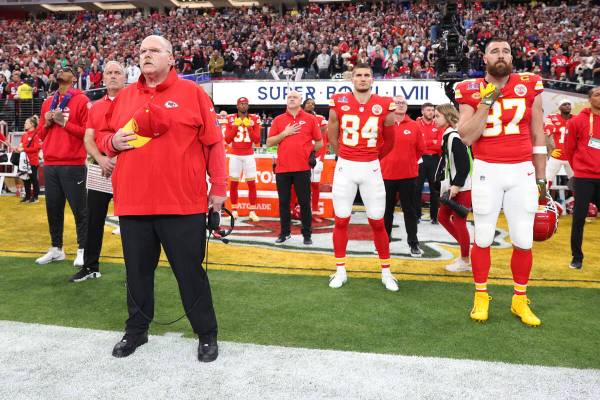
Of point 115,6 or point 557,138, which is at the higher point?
point 115,6

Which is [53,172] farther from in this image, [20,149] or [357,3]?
[357,3]

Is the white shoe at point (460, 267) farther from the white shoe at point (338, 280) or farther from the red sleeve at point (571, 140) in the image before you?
the red sleeve at point (571, 140)

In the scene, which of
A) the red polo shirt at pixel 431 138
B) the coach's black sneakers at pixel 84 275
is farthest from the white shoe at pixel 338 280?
the red polo shirt at pixel 431 138

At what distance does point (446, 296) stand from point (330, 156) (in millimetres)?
5843

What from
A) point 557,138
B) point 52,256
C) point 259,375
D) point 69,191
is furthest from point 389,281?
point 557,138

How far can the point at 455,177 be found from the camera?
569 centimetres

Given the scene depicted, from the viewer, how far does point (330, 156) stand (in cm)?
1044

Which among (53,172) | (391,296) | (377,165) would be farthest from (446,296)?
(53,172)

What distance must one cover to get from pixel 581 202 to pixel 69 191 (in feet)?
17.5

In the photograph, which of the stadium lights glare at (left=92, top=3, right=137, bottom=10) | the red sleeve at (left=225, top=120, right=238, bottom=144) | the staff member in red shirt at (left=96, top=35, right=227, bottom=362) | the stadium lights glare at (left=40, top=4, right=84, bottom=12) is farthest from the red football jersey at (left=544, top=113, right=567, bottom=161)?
the stadium lights glare at (left=40, top=4, right=84, bottom=12)

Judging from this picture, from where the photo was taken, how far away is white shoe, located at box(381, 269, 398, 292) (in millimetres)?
5031

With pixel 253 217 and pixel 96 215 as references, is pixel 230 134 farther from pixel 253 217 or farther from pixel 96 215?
pixel 96 215

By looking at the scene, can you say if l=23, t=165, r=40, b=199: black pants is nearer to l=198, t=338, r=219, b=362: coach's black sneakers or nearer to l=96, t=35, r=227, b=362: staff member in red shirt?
l=96, t=35, r=227, b=362: staff member in red shirt

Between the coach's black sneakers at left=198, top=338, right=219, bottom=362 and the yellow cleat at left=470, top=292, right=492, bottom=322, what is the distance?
1965 millimetres
